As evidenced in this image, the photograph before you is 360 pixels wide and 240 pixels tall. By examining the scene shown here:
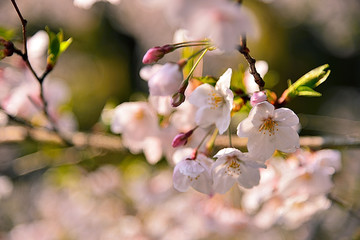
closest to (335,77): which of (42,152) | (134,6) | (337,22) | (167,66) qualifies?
(337,22)

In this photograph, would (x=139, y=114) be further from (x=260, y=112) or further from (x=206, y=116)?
(x=260, y=112)

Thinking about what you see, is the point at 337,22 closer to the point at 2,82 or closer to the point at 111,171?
the point at 111,171

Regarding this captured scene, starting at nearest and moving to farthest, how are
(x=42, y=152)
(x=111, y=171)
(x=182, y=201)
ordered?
(x=42, y=152) < (x=182, y=201) < (x=111, y=171)

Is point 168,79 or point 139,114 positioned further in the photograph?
point 139,114

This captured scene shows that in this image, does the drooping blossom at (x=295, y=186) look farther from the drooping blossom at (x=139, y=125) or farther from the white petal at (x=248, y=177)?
the drooping blossom at (x=139, y=125)

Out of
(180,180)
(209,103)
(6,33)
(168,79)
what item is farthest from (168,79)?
(6,33)
